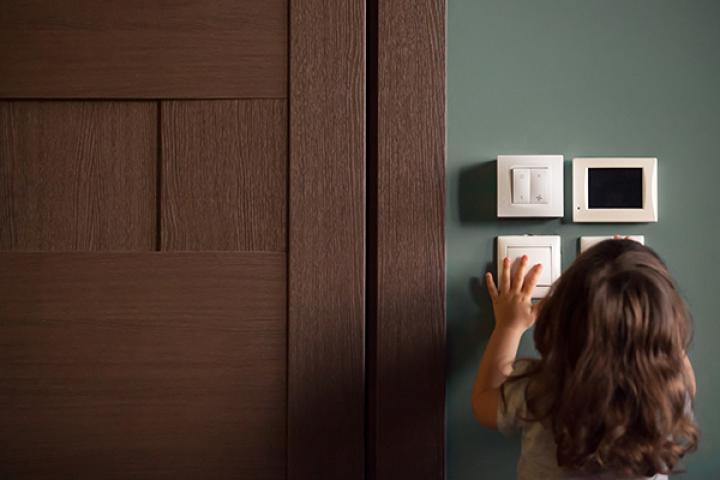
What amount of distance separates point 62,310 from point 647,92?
2.97 ft

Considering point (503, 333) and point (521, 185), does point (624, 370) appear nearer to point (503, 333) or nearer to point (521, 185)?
point (503, 333)

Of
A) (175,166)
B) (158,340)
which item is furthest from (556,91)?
(158,340)

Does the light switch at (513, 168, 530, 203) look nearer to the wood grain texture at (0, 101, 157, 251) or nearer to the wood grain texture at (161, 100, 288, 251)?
the wood grain texture at (161, 100, 288, 251)

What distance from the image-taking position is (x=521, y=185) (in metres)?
1.06

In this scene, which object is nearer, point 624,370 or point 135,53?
point 624,370

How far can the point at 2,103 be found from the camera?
1.10m

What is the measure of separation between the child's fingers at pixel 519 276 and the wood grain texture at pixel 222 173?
34 centimetres

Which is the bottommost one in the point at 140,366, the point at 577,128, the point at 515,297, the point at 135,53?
the point at 140,366

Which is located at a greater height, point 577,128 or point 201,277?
point 577,128

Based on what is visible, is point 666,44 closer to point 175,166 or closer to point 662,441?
point 662,441

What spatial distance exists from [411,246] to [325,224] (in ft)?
0.42

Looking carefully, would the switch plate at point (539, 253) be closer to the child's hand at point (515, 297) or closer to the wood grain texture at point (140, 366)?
the child's hand at point (515, 297)

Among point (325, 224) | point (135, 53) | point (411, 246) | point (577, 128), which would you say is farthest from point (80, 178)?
point (577, 128)

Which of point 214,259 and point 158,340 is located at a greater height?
point 214,259
